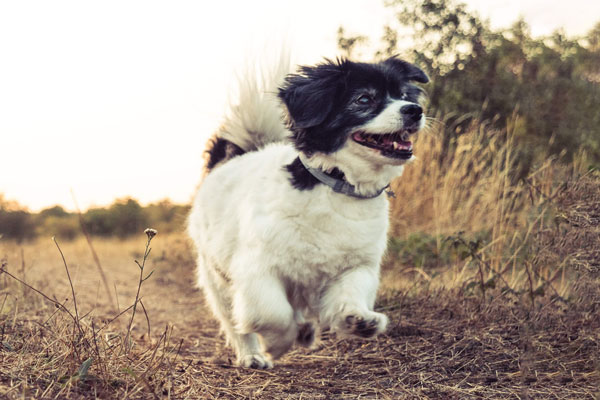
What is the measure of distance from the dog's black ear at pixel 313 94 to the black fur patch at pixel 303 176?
0.22 metres

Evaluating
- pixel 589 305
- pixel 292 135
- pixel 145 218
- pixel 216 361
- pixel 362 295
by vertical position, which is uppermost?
pixel 292 135

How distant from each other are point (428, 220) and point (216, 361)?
14.0 feet

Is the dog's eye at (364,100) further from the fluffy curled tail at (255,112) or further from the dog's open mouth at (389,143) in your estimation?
the fluffy curled tail at (255,112)

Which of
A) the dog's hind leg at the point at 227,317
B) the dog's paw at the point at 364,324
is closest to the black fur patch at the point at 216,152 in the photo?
the dog's hind leg at the point at 227,317

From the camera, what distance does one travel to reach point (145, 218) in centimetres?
1517

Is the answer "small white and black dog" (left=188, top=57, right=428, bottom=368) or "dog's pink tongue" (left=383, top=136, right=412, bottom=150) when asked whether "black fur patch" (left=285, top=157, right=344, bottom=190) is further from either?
"dog's pink tongue" (left=383, top=136, right=412, bottom=150)

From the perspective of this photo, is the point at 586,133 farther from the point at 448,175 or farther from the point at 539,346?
the point at 539,346

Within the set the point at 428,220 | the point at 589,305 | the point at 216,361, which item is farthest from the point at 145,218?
the point at 589,305

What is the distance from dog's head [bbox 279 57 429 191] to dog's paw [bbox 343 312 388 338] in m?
0.76

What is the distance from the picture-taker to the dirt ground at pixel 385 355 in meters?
2.25

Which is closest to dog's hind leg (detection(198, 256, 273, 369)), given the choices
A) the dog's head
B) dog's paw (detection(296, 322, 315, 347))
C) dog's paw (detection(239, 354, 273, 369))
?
dog's paw (detection(239, 354, 273, 369))

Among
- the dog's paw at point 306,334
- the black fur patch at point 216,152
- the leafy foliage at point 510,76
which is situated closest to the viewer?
the dog's paw at point 306,334

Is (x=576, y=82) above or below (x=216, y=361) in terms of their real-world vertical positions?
above

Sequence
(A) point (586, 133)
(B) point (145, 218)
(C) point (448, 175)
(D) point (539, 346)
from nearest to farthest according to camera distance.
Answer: (D) point (539, 346) < (C) point (448, 175) < (A) point (586, 133) < (B) point (145, 218)
